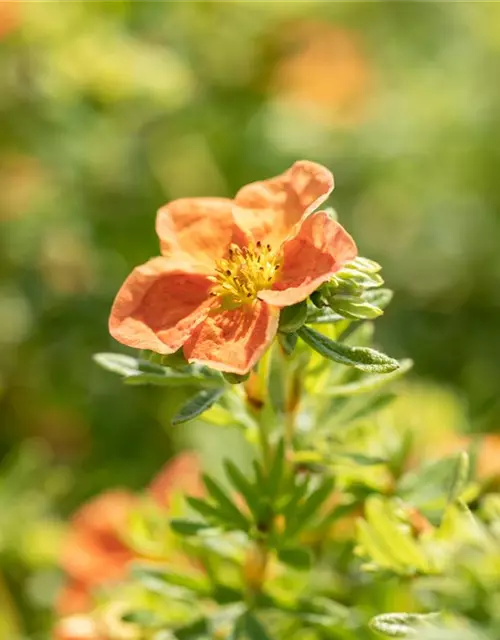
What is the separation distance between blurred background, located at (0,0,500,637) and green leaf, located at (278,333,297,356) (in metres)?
0.76

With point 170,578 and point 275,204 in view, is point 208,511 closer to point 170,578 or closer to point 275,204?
point 170,578

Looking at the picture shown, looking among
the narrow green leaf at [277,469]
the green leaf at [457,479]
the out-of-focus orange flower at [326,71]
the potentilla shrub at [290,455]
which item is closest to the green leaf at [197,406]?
the potentilla shrub at [290,455]

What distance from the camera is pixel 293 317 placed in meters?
0.83

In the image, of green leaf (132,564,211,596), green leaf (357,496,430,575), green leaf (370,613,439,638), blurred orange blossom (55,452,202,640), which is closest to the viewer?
green leaf (370,613,439,638)

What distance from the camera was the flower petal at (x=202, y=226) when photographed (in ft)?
3.14

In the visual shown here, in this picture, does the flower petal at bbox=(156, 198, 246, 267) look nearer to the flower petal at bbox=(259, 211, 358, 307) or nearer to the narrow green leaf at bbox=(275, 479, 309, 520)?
the flower petal at bbox=(259, 211, 358, 307)

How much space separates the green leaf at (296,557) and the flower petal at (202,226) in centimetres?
30

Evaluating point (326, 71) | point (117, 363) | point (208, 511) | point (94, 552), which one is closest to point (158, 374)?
point (117, 363)

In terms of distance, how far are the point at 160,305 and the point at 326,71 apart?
1921 millimetres

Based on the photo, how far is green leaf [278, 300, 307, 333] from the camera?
82 cm

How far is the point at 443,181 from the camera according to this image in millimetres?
2373

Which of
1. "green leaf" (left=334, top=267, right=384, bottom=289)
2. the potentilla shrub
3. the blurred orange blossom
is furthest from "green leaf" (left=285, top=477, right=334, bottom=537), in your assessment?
the blurred orange blossom

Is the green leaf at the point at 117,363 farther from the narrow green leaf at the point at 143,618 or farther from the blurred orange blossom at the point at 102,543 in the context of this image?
the blurred orange blossom at the point at 102,543

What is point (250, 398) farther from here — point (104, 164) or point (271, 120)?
point (271, 120)
